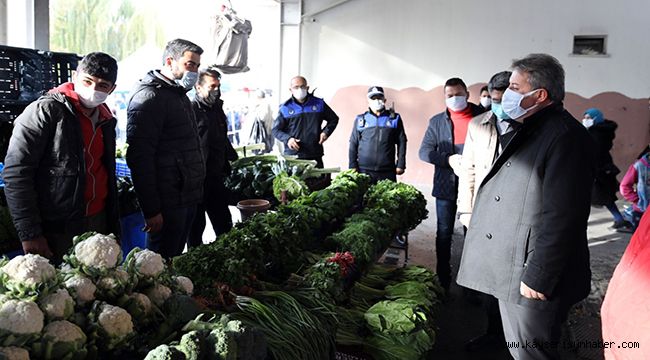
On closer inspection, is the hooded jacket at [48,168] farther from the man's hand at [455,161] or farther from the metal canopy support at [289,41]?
the metal canopy support at [289,41]

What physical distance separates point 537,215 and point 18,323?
1.84 m

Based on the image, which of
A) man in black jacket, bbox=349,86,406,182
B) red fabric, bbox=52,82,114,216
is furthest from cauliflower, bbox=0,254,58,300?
man in black jacket, bbox=349,86,406,182

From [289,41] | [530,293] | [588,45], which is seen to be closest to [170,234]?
[530,293]

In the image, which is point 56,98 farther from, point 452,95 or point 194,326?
point 452,95

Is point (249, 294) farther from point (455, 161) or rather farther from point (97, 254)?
point (455, 161)

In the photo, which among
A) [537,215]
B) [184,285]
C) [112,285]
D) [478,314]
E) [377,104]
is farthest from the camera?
[377,104]

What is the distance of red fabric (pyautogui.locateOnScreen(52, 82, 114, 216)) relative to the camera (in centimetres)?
248

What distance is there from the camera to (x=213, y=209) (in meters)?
4.05

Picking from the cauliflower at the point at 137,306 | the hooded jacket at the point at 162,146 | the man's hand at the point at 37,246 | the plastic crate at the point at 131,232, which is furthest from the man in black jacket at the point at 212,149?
the cauliflower at the point at 137,306

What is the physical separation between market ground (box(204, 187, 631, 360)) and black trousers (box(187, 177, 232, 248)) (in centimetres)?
114

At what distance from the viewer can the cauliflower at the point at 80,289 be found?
1.27 m

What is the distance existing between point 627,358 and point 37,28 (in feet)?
13.3

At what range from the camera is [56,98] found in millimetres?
2389

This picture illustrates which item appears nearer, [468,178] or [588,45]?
[468,178]
